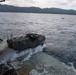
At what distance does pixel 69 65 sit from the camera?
23.5 metres

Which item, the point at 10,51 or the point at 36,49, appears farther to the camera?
the point at 36,49

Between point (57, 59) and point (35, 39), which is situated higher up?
point (35, 39)

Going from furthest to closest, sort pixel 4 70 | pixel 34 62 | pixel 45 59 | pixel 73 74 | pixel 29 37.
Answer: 1. pixel 29 37
2. pixel 45 59
3. pixel 34 62
4. pixel 73 74
5. pixel 4 70

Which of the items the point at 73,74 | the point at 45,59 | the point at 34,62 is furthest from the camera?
the point at 45,59

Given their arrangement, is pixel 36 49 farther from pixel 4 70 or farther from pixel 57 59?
pixel 4 70

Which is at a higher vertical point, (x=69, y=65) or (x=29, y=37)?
(x=29, y=37)

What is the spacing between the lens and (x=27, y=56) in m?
25.0

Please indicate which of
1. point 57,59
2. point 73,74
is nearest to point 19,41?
point 57,59

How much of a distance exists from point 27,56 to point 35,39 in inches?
146

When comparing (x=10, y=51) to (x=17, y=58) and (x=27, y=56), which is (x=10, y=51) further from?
(x=27, y=56)

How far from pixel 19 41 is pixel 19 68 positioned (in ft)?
17.3

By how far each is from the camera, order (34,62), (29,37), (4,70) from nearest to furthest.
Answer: (4,70), (34,62), (29,37)

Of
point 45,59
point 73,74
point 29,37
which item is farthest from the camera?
point 29,37

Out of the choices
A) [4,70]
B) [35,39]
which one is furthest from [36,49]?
[4,70]
